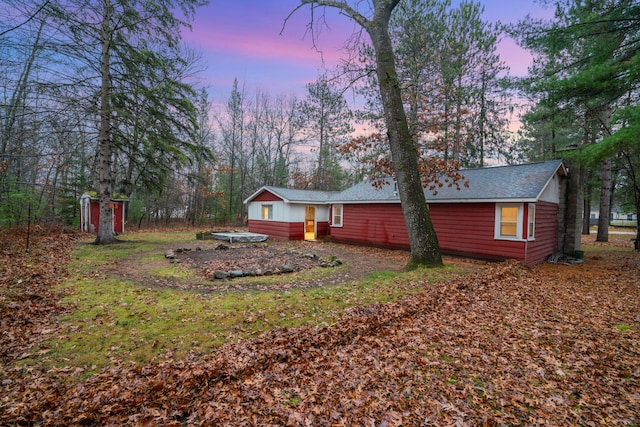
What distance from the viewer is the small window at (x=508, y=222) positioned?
1044cm

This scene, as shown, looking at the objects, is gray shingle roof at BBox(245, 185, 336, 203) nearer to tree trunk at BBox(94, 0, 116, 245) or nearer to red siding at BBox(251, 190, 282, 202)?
red siding at BBox(251, 190, 282, 202)

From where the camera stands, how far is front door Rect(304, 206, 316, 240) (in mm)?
17969

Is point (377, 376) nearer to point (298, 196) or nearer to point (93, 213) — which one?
point (298, 196)

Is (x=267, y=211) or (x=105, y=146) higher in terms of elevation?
(x=105, y=146)

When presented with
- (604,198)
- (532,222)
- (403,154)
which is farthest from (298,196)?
(604,198)

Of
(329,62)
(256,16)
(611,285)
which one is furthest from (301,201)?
(611,285)

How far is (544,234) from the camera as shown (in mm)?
11641

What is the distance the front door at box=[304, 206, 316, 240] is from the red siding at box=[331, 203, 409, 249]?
1.67 meters

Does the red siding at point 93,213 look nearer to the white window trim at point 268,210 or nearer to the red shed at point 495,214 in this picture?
the white window trim at point 268,210

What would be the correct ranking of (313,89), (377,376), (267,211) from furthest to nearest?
(313,89)
(267,211)
(377,376)

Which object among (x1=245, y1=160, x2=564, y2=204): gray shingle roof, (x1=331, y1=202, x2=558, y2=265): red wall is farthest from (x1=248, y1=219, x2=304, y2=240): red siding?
(x1=331, y1=202, x2=558, y2=265): red wall

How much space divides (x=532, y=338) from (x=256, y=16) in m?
11.9

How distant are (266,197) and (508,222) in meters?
13.2

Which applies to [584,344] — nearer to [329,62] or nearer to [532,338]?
[532,338]
